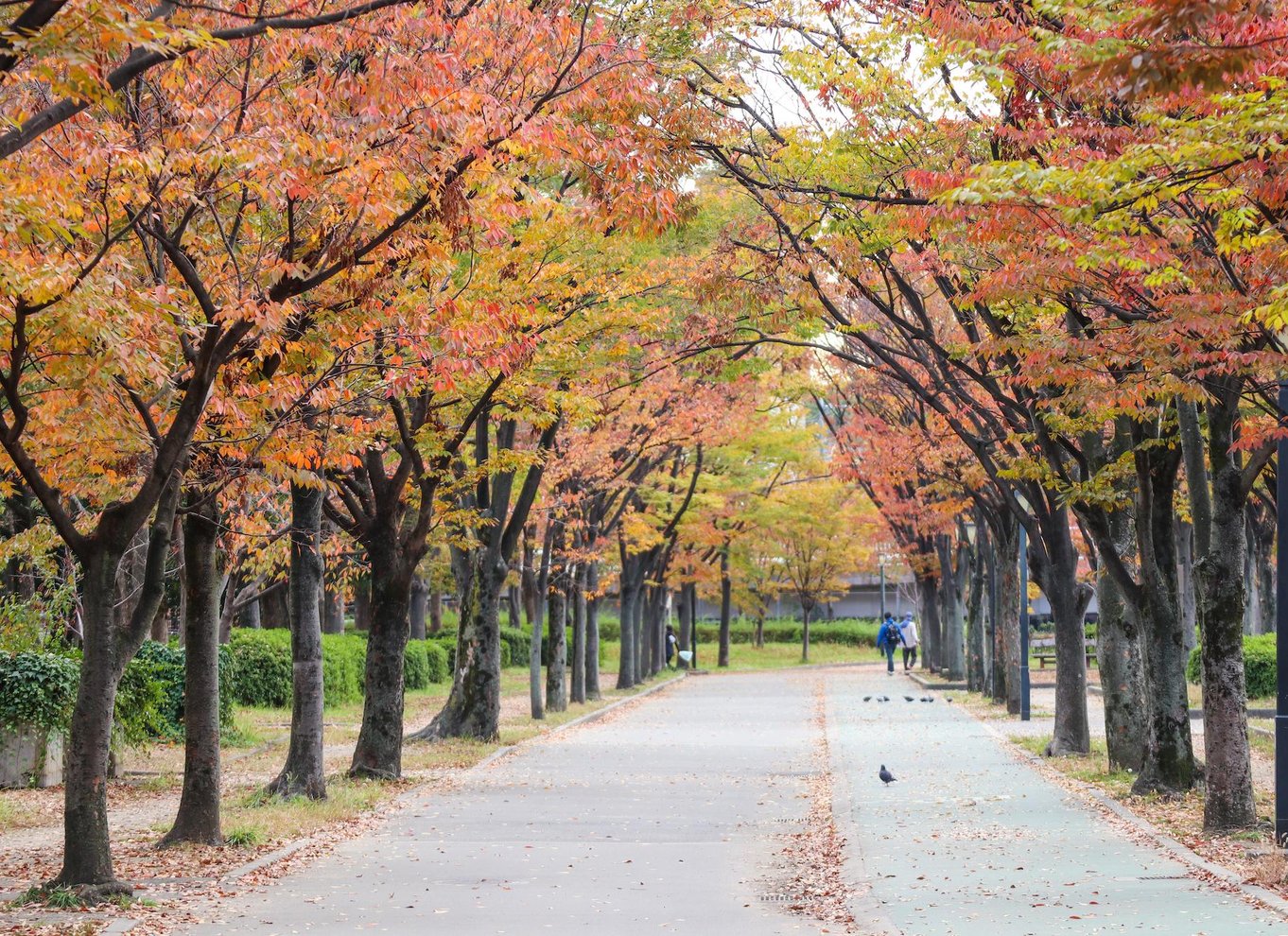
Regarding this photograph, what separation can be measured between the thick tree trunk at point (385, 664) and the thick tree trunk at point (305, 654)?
2.02 meters

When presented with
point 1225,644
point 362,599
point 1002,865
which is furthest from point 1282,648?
point 362,599

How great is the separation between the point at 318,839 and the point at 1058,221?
7.52 m

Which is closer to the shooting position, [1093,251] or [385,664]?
[1093,251]

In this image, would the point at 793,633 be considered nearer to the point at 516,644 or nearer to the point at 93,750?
the point at 516,644

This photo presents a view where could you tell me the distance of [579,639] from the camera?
109ft

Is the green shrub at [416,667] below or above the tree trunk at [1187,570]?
below

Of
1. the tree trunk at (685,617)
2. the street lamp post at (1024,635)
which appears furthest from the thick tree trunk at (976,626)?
the tree trunk at (685,617)

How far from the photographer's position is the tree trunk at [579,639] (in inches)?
1273

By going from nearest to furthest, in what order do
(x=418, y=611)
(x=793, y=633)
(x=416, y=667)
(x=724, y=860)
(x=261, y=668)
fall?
(x=724, y=860) < (x=261, y=668) < (x=416, y=667) < (x=418, y=611) < (x=793, y=633)

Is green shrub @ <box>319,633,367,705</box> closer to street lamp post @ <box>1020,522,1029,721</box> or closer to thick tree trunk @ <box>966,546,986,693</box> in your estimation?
street lamp post @ <box>1020,522,1029,721</box>

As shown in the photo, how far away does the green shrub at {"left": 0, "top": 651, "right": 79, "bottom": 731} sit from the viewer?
1555 centimetres

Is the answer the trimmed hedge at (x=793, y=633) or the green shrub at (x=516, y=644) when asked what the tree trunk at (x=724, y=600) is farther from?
the trimmed hedge at (x=793, y=633)

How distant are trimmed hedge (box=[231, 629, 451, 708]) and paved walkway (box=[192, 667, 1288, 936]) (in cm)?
987

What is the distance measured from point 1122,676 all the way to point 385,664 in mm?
8286
